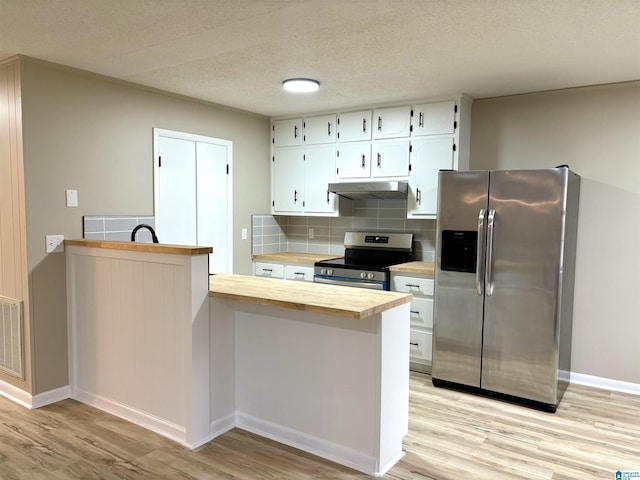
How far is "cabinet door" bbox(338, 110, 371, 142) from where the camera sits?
4.38 metres

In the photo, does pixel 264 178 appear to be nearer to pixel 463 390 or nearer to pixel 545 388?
pixel 463 390

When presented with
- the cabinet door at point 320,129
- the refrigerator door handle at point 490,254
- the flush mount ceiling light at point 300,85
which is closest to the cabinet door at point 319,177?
the cabinet door at point 320,129

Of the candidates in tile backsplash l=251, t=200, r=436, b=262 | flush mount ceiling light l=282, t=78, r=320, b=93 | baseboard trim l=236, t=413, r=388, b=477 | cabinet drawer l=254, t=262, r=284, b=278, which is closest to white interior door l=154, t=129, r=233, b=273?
cabinet drawer l=254, t=262, r=284, b=278

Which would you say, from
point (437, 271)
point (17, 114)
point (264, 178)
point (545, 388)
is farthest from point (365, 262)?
point (17, 114)

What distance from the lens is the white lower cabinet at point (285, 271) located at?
456cm

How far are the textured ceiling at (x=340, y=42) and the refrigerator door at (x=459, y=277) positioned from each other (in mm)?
842

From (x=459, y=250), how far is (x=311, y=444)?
5.78 feet

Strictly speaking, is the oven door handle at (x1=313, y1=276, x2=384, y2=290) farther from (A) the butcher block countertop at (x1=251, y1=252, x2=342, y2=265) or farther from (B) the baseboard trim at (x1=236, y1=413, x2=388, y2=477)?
(B) the baseboard trim at (x1=236, y1=413, x2=388, y2=477)

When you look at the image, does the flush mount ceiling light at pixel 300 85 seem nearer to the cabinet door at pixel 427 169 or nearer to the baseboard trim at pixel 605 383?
the cabinet door at pixel 427 169

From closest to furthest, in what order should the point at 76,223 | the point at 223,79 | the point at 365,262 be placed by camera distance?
the point at 76,223, the point at 223,79, the point at 365,262

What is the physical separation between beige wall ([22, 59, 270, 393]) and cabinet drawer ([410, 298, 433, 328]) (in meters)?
2.33

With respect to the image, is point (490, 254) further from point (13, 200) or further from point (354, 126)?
point (13, 200)

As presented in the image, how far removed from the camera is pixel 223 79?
352cm

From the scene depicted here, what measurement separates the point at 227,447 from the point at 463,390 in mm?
1866
